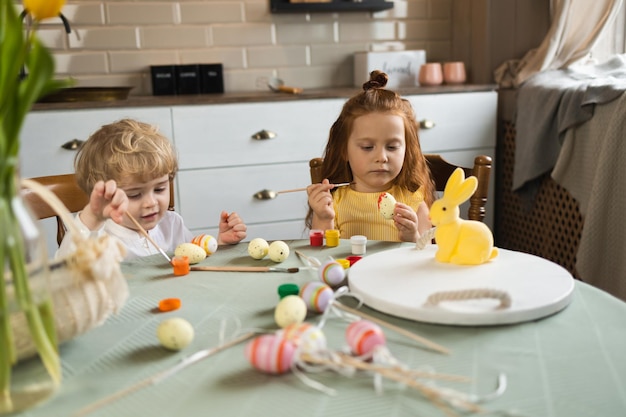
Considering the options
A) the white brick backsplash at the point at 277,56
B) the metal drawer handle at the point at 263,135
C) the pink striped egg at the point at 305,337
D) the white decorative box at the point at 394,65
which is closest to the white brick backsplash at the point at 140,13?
the white brick backsplash at the point at 277,56

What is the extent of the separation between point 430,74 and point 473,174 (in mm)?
1617

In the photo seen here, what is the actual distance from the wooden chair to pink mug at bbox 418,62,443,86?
1310mm

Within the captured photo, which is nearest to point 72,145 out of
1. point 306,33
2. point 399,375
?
point 306,33

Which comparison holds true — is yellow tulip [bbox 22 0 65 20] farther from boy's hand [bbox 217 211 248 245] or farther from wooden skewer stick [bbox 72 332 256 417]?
boy's hand [bbox 217 211 248 245]

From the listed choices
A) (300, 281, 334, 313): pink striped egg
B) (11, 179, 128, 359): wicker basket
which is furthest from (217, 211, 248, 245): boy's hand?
(11, 179, 128, 359): wicker basket

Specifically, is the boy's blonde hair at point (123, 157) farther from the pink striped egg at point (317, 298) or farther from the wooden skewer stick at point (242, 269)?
the pink striped egg at point (317, 298)

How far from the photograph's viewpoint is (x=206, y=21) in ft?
10.4

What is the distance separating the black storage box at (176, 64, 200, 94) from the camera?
9.92ft

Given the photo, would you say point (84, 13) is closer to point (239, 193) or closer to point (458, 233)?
point (239, 193)

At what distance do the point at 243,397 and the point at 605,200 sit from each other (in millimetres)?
1997

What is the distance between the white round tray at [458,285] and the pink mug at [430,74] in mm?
2104

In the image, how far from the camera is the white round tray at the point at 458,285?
3.04ft

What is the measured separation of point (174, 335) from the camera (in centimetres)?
87

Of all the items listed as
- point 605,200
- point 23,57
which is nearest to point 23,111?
point 23,57
